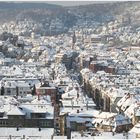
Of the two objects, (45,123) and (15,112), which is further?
(15,112)

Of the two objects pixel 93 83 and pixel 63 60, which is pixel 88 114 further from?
pixel 63 60

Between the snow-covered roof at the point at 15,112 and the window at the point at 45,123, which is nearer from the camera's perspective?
the window at the point at 45,123

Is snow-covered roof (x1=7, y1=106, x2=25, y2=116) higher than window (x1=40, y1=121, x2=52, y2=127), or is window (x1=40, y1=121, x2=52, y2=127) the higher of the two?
snow-covered roof (x1=7, y1=106, x2=25, y2=116)

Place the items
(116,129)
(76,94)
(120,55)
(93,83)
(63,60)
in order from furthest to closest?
1. (120,55)
2. (63,60)
3. (93,83)
4. (76,94)
5. (116,129)

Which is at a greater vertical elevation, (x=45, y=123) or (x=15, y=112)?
(x=15, y=112)

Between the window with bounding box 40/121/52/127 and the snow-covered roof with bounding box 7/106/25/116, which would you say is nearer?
the window with bounding box 40/121/52/127

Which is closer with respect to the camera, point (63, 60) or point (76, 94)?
point (76, 94)

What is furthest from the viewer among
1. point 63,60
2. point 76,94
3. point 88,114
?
point 63,60

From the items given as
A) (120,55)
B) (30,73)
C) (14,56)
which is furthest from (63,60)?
(30,73)

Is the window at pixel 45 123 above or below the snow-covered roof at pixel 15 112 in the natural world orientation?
below
